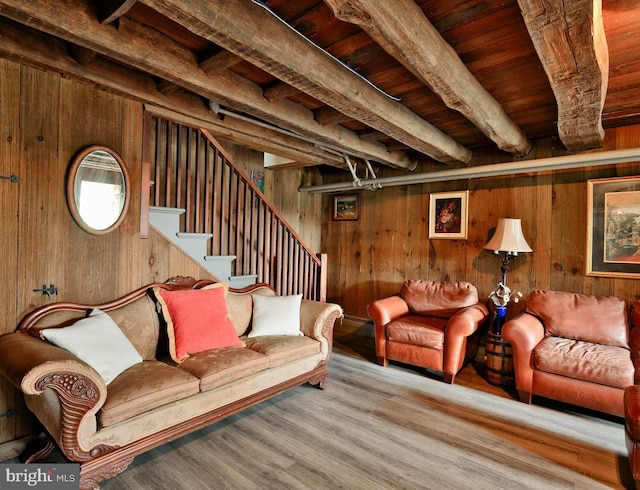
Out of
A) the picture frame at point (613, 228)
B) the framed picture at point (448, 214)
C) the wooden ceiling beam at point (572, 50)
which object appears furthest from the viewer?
the framed picture at point (448, 214)

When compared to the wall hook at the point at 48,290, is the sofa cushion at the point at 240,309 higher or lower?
lower

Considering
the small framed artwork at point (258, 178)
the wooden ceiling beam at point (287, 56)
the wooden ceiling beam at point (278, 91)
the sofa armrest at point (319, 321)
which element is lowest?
the sofa armrest at point (319, 321)

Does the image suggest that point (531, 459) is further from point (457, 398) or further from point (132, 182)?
point (132, 182)

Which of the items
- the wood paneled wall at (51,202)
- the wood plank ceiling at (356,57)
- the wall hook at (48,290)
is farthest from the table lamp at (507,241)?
the wall hook at (48,290)

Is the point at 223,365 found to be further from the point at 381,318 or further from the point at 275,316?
the point at 381,318

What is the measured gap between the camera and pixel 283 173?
17.1 ft

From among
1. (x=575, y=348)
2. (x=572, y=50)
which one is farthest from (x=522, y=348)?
(x=572, y=50)

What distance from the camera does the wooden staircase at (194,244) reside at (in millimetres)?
2884

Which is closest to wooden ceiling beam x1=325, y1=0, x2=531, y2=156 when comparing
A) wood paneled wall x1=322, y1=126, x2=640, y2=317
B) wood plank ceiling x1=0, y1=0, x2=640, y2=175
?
wood plank ceiling x1=0, y1=0, x2=640, y2=175

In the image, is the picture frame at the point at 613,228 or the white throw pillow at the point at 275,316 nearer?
the white throw pillow at the point at 275,316

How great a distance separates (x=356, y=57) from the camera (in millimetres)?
2145

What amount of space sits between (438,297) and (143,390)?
307cm

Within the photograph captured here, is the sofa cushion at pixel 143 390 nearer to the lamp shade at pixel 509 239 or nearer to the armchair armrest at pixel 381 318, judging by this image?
the armchair armrest at pixel 381 318

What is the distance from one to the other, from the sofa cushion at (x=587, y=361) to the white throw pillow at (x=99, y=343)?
10.2 ft
